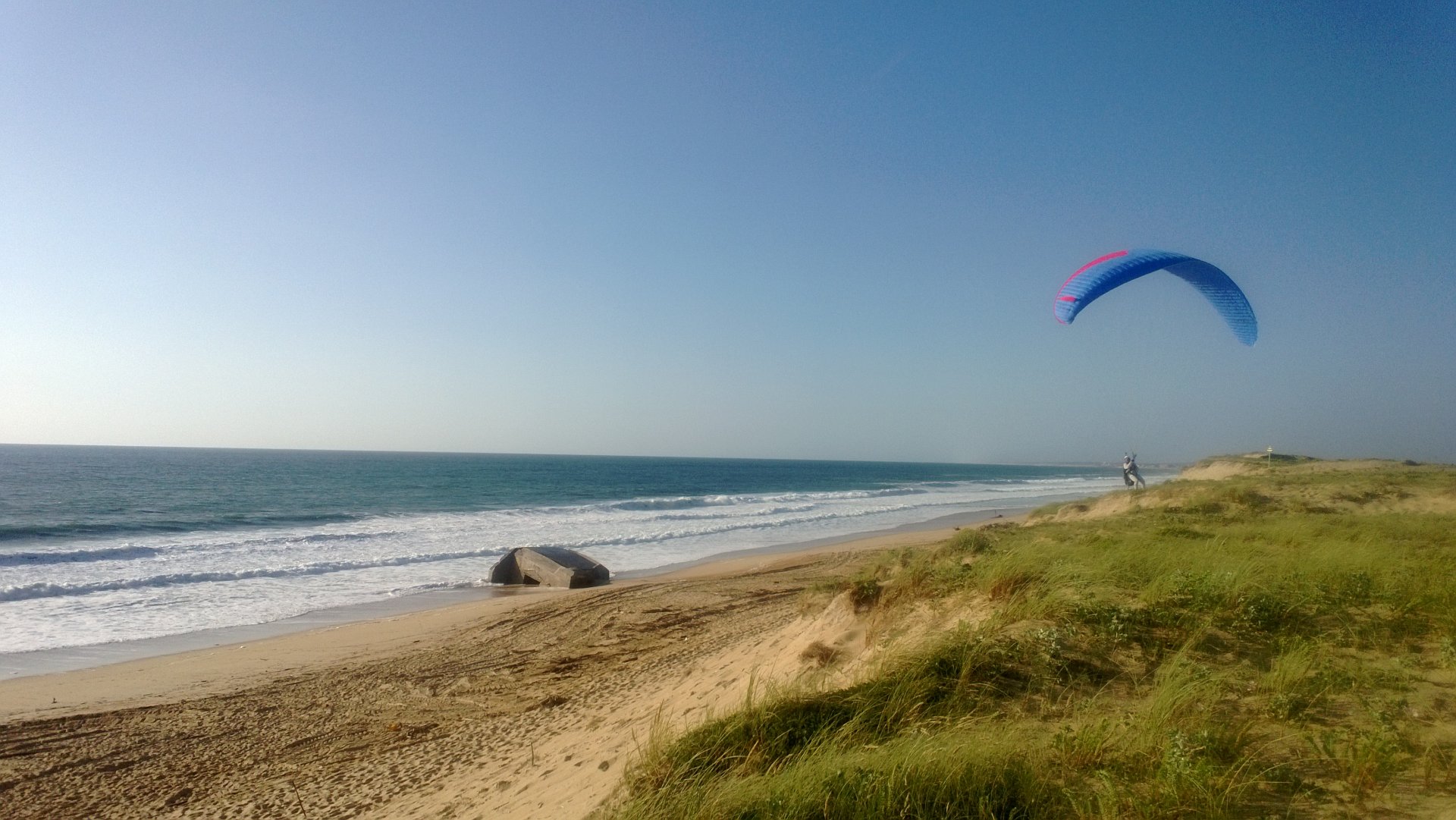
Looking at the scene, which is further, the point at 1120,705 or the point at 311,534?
the point at 311,534

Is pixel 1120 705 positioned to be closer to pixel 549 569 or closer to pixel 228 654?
pixel 228 654

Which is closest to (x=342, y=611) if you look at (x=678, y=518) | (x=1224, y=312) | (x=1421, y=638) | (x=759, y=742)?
(x=759, y=742)

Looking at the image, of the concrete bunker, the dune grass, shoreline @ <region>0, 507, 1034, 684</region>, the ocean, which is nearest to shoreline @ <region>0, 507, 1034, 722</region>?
shoreline @ <region>0, 507, 1034, 684</region>

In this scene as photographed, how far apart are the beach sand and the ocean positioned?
4246 millimetres

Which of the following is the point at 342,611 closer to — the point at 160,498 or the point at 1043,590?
the point at 1043,590

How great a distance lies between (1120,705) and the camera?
14.4 feet

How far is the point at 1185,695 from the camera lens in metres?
4.07

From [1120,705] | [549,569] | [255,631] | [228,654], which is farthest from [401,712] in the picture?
[549,569]

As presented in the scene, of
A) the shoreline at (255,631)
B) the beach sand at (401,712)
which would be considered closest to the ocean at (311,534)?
the shoreline at (255,631)

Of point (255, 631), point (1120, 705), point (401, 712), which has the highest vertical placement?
point (1120, 705)

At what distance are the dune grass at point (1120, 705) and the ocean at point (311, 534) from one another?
13.7 meters

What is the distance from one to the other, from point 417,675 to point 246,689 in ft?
6.95

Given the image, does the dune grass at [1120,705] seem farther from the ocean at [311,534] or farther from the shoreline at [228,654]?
the ocean at [311,534]

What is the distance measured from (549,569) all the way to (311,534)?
51.0ft
